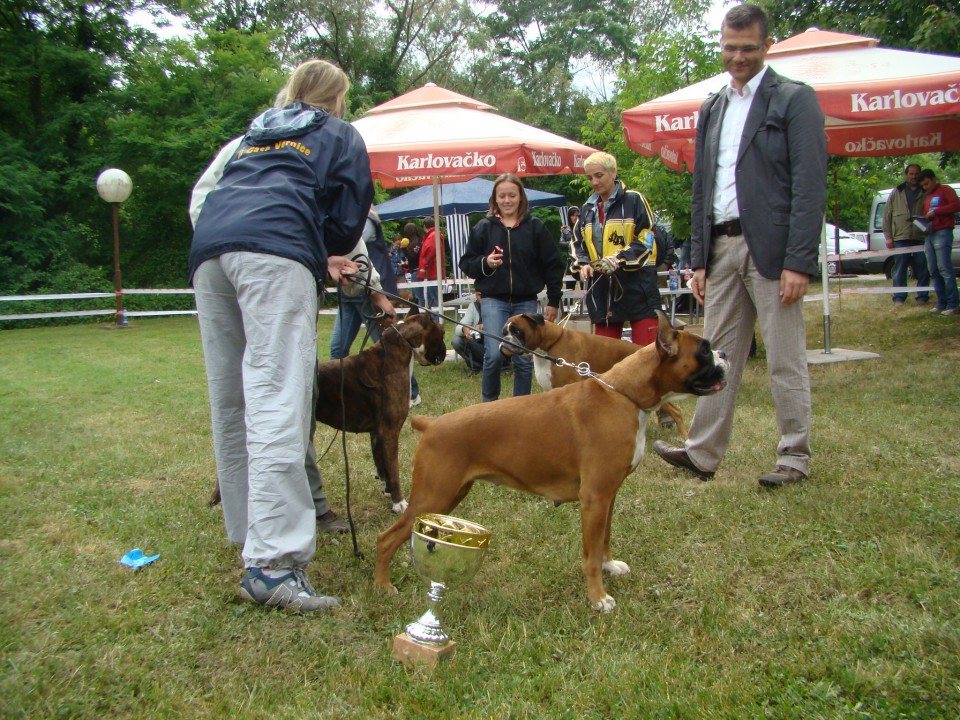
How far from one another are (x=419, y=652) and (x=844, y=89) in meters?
5.99

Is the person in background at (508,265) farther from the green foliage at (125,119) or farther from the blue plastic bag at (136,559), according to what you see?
the green foliage at (125,119)

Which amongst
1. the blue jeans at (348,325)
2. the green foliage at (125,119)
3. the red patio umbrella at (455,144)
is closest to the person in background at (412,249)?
the green foliage at (125,119)

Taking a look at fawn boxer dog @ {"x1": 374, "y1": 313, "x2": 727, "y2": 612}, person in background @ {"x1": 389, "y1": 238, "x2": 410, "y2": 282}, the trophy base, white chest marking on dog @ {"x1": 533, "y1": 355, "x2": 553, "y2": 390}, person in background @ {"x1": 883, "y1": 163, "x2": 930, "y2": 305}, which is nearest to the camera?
the trophy base

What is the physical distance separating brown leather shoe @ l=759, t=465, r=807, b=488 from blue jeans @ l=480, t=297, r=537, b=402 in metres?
2.34

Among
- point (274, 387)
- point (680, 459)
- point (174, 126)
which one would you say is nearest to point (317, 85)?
point (274, 387)

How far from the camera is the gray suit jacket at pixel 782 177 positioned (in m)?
4.20

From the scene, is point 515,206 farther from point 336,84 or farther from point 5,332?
point 5,332

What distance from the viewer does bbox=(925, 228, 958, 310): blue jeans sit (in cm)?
→ 1259

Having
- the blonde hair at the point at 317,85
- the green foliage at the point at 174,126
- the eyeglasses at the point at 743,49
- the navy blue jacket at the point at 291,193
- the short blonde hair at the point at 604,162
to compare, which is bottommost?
the navy blue jacket at the point at 291,193

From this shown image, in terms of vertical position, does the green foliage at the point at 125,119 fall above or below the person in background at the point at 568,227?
above

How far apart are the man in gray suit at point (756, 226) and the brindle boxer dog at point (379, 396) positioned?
5.83 ft

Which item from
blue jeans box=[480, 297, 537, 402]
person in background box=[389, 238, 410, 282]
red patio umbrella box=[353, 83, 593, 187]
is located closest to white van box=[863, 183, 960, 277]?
person in background box=[389, 238, 410, 282]

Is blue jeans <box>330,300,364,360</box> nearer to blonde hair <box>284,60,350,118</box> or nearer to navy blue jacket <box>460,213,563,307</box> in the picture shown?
navy blue jacket <box>460,213,563,307</box>

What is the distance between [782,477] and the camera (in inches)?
178
